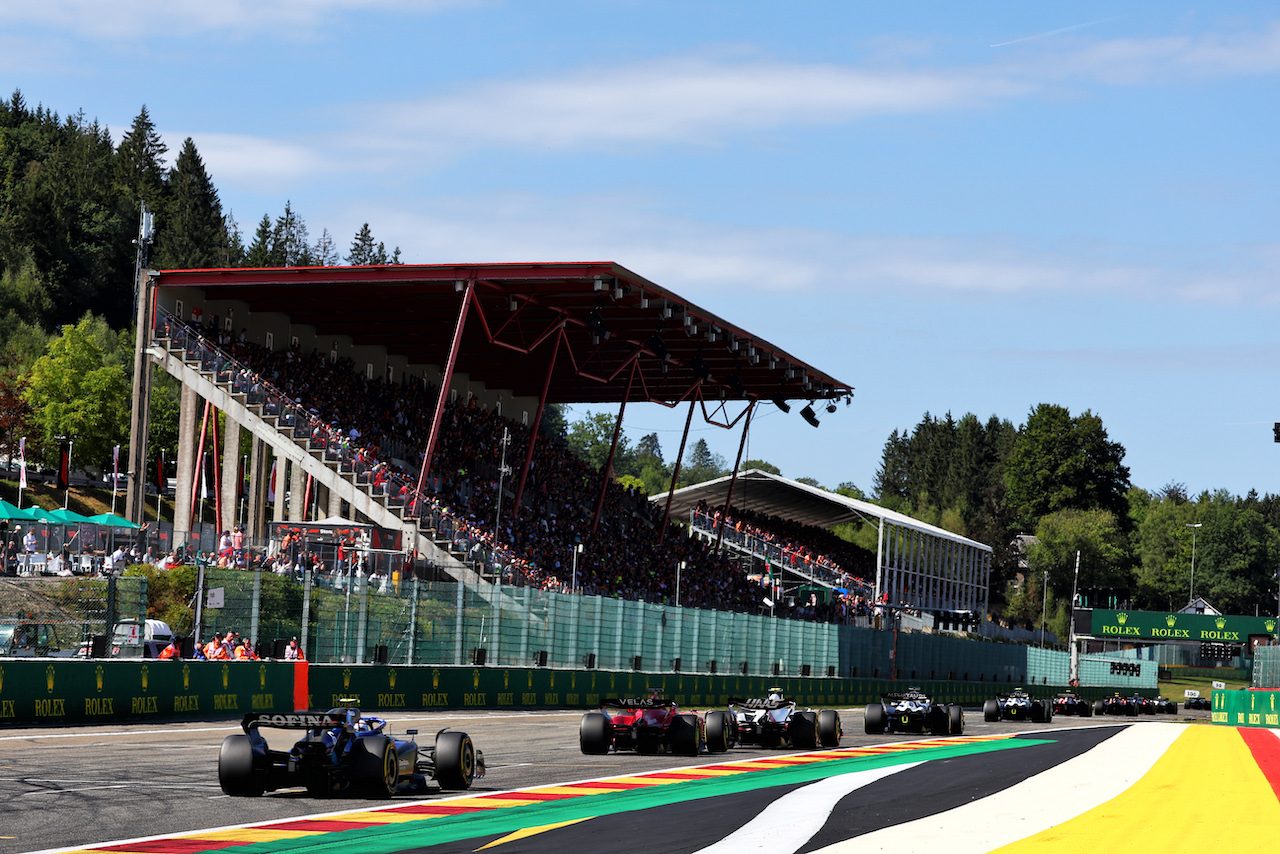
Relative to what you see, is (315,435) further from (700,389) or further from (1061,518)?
(1061,518)

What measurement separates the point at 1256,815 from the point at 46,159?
5571 inches

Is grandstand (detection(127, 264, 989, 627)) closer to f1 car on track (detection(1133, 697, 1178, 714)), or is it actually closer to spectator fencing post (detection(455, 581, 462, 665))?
spectator fencing post (detection(455, 581, 462, 665))

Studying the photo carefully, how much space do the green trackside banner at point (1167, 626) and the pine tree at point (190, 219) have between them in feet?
259

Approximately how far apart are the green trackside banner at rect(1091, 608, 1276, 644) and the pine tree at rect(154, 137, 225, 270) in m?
78.9

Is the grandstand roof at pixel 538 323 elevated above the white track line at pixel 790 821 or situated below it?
above

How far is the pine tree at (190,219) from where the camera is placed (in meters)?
132

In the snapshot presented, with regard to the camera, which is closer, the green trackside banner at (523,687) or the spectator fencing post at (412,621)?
the green trackside banner at (523,687)

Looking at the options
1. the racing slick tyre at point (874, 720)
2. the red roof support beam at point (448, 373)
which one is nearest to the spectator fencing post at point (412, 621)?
the racing slick tyre at point (874, 720)

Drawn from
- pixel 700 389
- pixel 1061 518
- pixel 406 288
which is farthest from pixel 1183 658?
pixel 406 288

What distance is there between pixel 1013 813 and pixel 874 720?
57.1 ft

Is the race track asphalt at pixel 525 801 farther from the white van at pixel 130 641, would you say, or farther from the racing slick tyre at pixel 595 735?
the white van at pixel 130 641

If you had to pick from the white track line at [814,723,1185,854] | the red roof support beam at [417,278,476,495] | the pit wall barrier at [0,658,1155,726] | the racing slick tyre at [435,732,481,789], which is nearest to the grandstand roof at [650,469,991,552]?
the red roof support beam at [417,278,476,495]

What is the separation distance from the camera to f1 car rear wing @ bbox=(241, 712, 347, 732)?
12.8m

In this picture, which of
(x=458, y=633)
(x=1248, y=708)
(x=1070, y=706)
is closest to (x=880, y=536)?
(x=1070, y=706)
